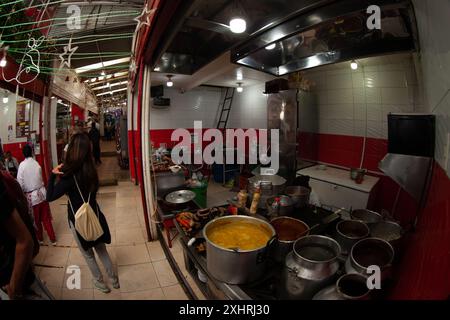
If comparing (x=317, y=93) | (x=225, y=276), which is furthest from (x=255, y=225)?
(x=317, y=93)

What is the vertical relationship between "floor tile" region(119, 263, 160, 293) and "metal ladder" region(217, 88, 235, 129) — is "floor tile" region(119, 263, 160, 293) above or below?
below

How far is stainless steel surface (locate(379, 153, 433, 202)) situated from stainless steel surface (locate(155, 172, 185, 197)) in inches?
110

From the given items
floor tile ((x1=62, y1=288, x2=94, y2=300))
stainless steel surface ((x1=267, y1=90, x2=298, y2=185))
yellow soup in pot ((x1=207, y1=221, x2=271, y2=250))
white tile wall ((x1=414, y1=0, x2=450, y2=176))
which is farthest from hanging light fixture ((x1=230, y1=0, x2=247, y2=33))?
floor tile ((x1=62, y1=288, x2=94, y2=300))

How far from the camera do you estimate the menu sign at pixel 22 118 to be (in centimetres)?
254

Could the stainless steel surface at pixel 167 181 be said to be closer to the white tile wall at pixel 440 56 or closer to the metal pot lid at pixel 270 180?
the metal pot lid at pixel 270 180

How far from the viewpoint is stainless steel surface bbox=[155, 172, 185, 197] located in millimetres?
3281

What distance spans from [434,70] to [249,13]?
4.99ft

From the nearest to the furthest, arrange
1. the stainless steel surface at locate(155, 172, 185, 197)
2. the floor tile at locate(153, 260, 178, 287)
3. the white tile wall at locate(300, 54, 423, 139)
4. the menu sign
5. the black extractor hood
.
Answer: the black extractor hood → the floor tile at locate(153, 260, 178, 287) → the menu sign → the white tile wall at locate(300, 54, 423, 139) → the stainless steel surface at locate(155, 172, 185, 197)

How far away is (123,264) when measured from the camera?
237 cm

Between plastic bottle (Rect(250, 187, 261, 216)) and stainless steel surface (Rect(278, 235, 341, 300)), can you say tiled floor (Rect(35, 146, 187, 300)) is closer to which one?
plastic bottle (Rect(250, 187, 261, 216))

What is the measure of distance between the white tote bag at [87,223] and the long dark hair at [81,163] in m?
0.07

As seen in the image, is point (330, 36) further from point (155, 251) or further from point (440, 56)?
point (155, 251)

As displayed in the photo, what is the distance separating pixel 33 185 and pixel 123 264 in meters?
1.45

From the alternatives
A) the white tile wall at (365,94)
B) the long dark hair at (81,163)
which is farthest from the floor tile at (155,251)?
the white tile wall at (365,94)
